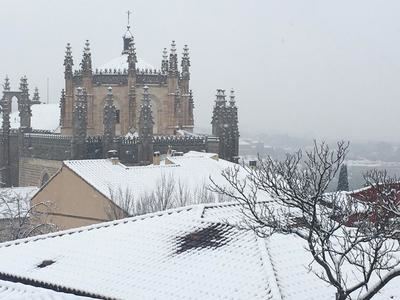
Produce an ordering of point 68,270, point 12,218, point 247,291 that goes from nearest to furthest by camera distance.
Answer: point 247,291
point 68,270
point 12,218

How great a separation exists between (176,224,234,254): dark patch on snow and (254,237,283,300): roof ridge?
2.97ft

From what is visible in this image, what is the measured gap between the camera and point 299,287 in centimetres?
1437

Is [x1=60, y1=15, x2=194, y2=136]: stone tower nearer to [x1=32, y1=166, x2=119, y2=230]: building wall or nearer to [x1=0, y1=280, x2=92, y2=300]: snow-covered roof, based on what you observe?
[x1=32, y1=166, x2=119, y2=230]: building wall

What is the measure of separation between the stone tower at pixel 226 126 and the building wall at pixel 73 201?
52.7 feet

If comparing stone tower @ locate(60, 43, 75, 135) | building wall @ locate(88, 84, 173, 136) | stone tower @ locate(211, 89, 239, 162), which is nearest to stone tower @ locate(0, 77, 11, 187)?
stone tower @ locate(60, 43, 75, 135)

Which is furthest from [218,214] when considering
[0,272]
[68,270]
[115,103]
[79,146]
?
[115,103]

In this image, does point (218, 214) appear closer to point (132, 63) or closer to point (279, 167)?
point (279, 167)

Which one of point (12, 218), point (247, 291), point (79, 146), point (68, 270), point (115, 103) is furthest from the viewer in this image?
point (115, 103)

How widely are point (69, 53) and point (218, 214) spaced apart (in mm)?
30283

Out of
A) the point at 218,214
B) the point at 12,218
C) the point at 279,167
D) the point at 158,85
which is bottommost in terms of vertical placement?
the point at 12,218

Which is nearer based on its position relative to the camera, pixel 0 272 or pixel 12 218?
pixel 0 272

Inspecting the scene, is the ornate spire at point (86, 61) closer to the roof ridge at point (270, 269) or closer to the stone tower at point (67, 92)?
the stone tower at point (67, 92)

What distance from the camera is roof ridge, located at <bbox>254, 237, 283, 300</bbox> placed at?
1380 centimetres

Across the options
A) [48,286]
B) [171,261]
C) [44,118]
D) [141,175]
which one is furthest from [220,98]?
[48,286]
